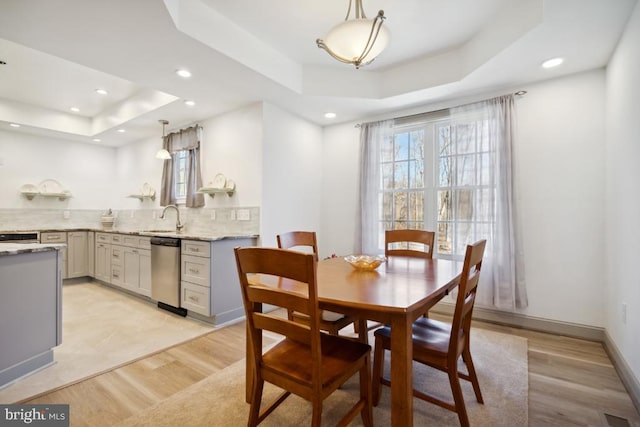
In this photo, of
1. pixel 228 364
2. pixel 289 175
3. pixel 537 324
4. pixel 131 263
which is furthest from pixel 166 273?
pixel 537 324

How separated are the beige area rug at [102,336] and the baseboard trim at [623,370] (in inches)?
127

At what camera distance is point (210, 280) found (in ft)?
9.65

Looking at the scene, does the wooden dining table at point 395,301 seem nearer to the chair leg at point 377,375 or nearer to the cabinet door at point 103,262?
the chair leg at point 377,375

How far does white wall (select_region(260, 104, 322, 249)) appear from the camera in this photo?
347 cm

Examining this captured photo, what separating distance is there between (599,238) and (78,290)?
253 inches

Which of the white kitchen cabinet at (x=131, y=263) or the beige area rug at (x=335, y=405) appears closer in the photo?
the beige area rug at (x=335, y=405)

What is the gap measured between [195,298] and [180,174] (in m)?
2.32

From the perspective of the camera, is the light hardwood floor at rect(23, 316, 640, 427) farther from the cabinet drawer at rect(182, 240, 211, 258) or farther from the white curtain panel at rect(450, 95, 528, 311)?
the cabinet drawer at rect(182, 240, 211, 258)

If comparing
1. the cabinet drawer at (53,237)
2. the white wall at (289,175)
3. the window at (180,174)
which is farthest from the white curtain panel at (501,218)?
the cabinet drawer at (53,237)

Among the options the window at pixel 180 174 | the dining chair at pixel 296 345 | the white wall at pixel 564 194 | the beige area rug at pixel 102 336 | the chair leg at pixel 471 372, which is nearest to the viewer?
the dining chair at pixel 296 345

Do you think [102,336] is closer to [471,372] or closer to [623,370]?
[471,372]

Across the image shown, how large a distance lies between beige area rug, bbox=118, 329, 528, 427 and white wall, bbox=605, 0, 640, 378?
78 cm

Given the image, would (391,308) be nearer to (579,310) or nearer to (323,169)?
(579,310)

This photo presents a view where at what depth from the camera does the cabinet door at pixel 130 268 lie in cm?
380
